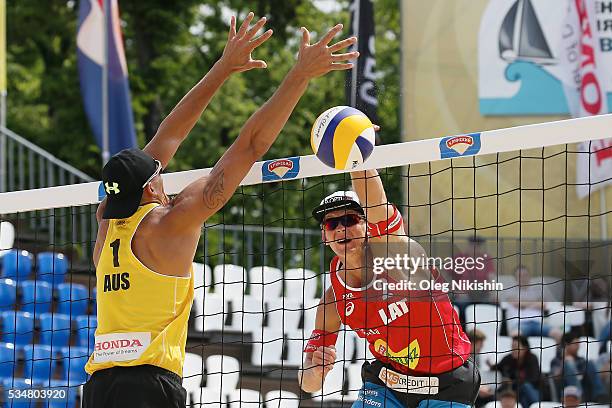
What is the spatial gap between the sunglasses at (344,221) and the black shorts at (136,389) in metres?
1.39

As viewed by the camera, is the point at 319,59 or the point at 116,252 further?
the point at 116,252

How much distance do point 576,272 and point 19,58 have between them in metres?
13.8

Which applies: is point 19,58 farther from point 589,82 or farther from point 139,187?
point 139,187

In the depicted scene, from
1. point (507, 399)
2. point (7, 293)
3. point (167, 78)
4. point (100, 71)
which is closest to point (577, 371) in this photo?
point (507, 399)

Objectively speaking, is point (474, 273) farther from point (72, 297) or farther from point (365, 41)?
point (365, 41)

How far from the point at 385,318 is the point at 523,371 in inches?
233

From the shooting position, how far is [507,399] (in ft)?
32.6

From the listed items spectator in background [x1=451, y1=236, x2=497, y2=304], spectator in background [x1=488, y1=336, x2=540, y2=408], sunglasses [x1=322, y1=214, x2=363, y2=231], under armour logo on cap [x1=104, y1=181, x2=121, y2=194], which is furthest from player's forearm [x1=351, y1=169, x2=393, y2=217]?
spectator in background [x1=488, y1=336, x2=540, y2=408]

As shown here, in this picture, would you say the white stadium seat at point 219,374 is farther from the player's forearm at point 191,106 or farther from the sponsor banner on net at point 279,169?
the player's forearm at point 191,106

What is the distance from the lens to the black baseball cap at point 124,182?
13.6 ft

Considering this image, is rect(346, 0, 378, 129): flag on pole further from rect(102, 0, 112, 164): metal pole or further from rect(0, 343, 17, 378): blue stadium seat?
rect(0, 343, 17, 378): blue stadium seat

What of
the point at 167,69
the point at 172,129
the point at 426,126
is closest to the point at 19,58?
the point at 167,69

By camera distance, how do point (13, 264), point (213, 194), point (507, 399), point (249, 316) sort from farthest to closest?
1. point (249, 316)
2. point (13, 264)
3. point (507, 399)
4. point (213, 194)

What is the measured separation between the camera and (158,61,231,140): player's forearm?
15.7ft
